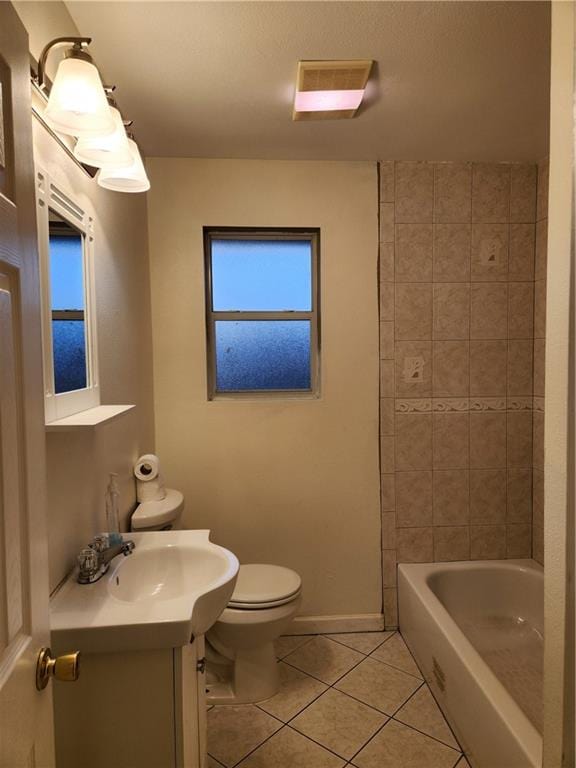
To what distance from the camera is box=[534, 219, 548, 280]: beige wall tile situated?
2.49 metres

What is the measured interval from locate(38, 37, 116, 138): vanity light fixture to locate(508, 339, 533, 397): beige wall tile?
228 centimetres

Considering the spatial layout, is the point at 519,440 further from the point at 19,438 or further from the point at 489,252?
the point at 19,438

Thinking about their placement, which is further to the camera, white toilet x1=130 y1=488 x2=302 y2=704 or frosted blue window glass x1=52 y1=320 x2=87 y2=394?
white toilet x1=130 y1=488 x2=302 y2=704

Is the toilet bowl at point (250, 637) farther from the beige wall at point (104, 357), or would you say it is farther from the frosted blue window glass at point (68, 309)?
the frosted blue window glass at point (68, 309)

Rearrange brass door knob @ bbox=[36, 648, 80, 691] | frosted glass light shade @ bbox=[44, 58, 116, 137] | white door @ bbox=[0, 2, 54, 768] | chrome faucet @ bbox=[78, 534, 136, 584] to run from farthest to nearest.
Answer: chrome faucet @ bbox=[78, 534, 136, 584]
frosted glass light shade @ bbox=[44, 58, 116, 137]
brass door knob @ bbox=[36, 648, 80, 691]
white door @ bbox=[0, 2, 54, 768]

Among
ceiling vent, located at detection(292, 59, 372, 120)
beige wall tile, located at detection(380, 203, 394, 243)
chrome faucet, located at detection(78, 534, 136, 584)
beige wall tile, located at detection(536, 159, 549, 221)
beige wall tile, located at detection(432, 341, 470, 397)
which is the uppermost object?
ceiling vent, located at detection(292, 59, 372, 120)

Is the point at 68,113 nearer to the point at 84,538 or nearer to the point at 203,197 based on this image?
the point at 84,538

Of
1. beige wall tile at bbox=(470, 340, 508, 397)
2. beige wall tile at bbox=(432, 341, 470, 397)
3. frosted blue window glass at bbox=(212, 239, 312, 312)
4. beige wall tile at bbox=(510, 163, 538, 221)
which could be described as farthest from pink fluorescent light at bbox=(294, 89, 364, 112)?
beige wall tile at bbox=(470, 340, 508, 397)

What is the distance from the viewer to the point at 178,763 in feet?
4.08

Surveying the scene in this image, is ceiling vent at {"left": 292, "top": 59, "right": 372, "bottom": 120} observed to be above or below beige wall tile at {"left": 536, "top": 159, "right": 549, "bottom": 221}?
above

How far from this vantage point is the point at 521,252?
2.56 meters

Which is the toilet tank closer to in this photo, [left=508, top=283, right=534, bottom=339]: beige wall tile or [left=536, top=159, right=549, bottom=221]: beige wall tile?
[left=508, top=283, right=534, bottom=339]: beige wall tile

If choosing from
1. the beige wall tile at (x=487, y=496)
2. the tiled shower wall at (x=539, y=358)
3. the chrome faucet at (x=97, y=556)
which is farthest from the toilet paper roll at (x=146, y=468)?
the tiled shower wall at (x=539, y=358)

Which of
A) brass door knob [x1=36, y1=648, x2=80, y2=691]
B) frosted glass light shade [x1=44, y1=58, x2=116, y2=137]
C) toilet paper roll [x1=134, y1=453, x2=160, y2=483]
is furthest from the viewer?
toilet paper roll [x1=134, y1=453, x2=160, y2=483]
